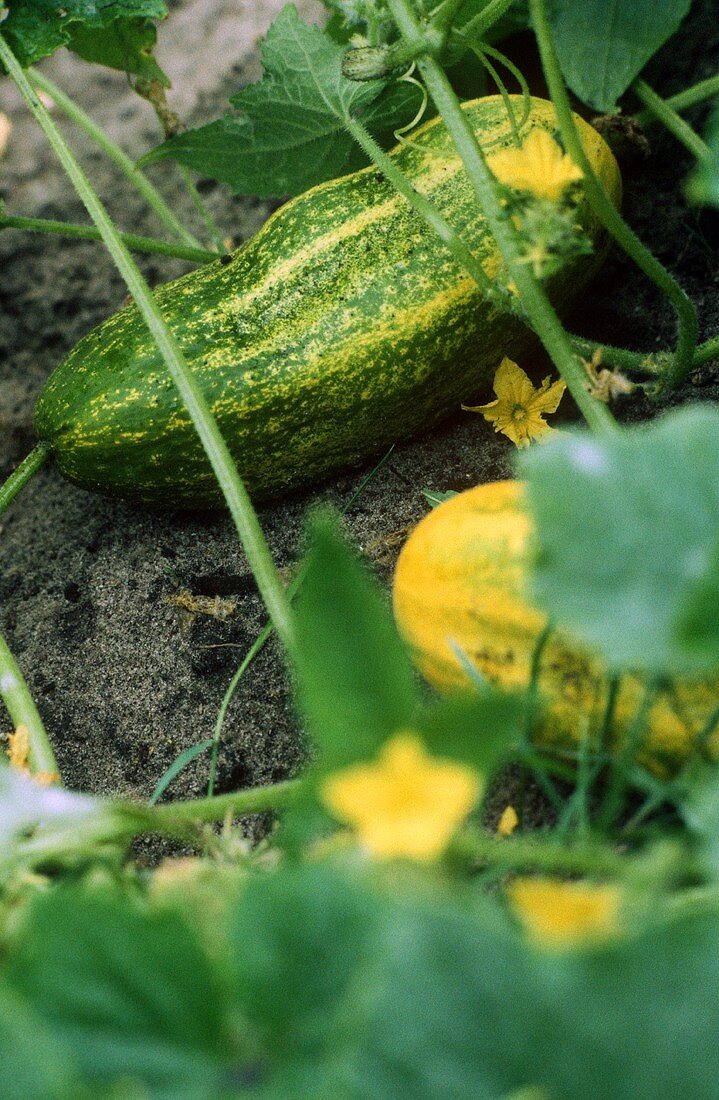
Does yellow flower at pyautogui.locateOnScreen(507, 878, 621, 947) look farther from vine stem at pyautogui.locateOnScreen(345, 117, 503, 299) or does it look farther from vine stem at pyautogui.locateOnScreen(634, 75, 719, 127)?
vine stem at pyautogui.locateOnScreen(634, 75, 719, 127)

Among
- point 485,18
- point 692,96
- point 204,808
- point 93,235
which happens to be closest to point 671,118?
point 692,96

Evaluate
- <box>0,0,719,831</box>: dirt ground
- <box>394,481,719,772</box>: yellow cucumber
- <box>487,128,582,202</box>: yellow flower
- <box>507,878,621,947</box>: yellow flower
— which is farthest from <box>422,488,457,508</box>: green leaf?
<box>507,878,621,947</box>: yellow flower

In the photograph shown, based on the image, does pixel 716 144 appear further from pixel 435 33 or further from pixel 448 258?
pixel 448 258

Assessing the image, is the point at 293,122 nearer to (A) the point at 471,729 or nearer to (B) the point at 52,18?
(B) the point at 52,18

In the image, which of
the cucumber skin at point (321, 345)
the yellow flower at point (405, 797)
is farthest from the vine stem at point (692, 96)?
the yellow flower at point (405, 797)

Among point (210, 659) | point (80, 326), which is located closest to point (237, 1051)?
point (210, 659)

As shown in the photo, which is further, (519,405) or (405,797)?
(519,405)
